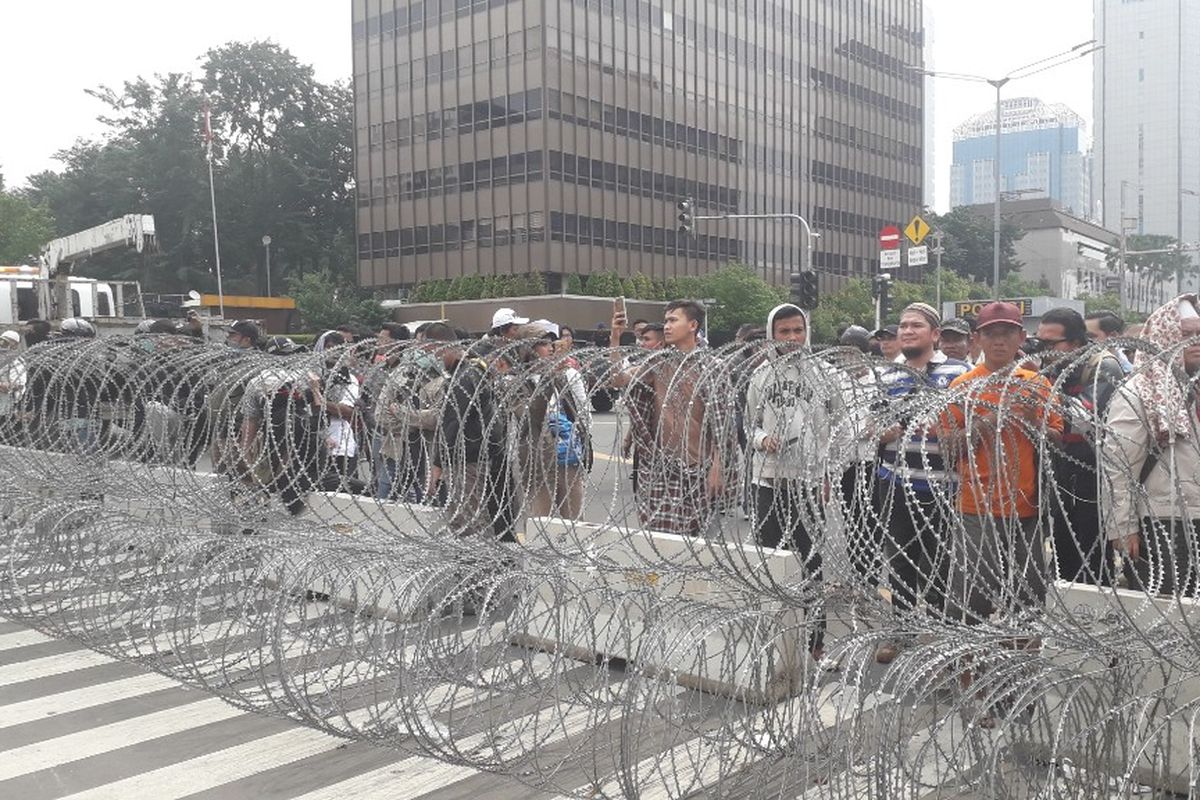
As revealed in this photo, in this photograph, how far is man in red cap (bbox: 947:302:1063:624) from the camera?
337 centimetres

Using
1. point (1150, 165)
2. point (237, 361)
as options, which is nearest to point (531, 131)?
point (237, 361)

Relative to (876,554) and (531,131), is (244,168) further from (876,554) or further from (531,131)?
(876,554)

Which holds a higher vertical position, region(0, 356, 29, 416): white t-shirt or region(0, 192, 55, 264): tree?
region(0, 192, 55, 264): tree

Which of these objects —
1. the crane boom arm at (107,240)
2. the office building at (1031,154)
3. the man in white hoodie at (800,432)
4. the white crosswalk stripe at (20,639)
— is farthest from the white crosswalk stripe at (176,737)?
the office building at (1031,154)

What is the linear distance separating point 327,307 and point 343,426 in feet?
135

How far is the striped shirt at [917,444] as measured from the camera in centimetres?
408

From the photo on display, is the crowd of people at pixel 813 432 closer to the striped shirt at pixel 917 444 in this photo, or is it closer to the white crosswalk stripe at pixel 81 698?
the striped shirt at pixel 917 444

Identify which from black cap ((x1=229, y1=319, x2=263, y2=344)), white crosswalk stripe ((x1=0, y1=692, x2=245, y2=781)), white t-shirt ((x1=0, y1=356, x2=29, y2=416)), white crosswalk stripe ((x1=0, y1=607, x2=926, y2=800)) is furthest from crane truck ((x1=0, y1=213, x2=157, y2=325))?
white crosswalk stripe ((x1=0, y1=692, x2=245, y2=781))

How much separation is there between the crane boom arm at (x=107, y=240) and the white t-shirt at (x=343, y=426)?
14.4 meters

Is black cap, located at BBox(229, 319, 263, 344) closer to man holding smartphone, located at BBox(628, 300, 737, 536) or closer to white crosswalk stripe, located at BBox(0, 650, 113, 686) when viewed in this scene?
white crosswalk stripe, located at BBox(0, 650, 113, 686)

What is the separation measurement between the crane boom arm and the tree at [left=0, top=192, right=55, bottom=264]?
69.8ft

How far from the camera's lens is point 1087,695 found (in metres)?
3.27

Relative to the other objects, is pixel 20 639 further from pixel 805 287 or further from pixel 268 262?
pixel 268 262

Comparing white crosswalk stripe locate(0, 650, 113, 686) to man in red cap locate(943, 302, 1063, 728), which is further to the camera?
white crosswalk stripe locate(0, 650, 113, 686)
